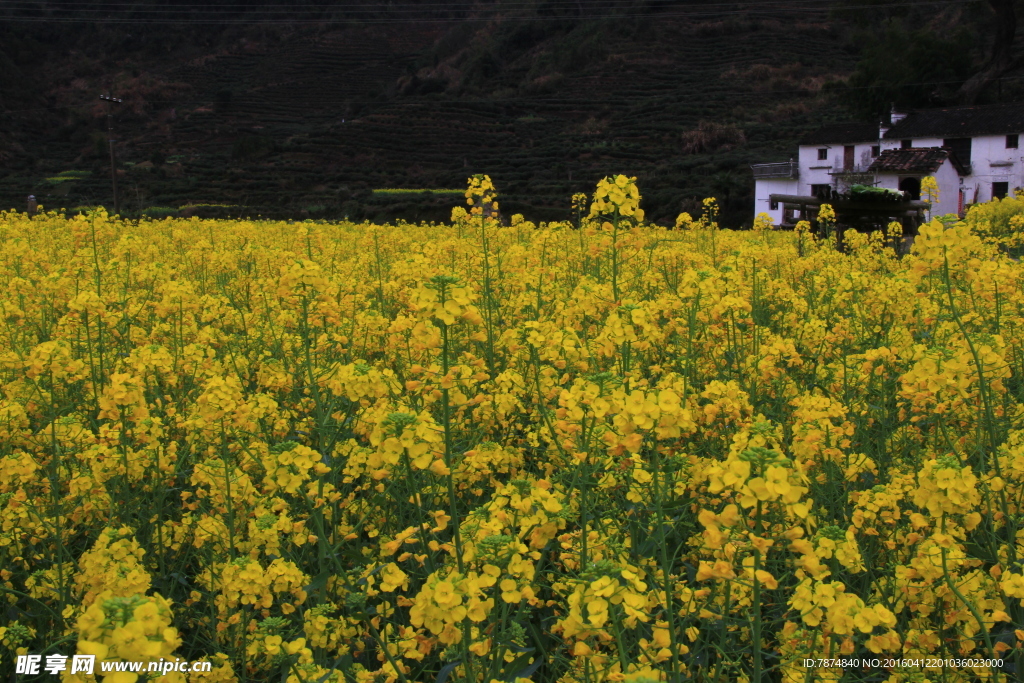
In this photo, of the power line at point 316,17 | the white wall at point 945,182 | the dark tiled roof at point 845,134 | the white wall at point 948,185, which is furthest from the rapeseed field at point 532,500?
the power line at point 316,17

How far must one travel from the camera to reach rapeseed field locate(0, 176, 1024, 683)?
174cm

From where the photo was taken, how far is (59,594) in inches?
87.7

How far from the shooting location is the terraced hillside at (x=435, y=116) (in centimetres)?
3544

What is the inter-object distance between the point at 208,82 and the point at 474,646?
74.9 m

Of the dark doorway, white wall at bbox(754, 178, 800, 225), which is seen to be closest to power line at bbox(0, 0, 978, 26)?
white wall at bbox(754, 178, 800, 225)

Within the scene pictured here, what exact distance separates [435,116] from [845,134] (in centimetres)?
2997

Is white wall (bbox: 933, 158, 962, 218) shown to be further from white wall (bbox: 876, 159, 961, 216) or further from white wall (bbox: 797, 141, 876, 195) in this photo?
white wall (bbox: 797, 141, 876, 195)

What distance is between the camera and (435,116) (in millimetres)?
54906

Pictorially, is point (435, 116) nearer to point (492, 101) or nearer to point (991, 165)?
point (492, 101)

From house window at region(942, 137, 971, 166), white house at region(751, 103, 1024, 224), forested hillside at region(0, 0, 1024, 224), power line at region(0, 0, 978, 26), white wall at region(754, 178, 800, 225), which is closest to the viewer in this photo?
white house at region(751, 103, 1024, 224)

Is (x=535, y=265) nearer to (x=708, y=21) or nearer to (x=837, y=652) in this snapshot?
(x=837, y=652)

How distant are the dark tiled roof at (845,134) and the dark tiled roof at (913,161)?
14.4ft

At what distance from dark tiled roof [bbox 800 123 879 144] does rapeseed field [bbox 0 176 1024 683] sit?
106 feet

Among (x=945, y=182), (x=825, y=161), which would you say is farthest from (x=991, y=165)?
(x=825, y=161)
